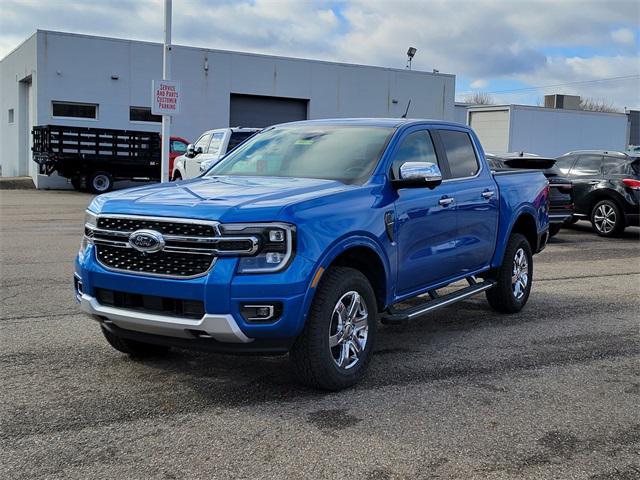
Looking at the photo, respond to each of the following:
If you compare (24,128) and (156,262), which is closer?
(156,262)

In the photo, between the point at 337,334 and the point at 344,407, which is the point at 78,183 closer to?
the point at 337,334

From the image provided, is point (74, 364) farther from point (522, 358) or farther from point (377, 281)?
point (522, 358)

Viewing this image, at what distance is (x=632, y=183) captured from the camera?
569 inches

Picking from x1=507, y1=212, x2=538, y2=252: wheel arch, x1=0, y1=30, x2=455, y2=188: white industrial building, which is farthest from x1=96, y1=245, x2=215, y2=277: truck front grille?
x1=0, y1=30, x2=455, y2=188: white industrial building

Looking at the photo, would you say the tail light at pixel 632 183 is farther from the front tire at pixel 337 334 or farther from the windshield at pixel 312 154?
the front tire at pixel 337 334

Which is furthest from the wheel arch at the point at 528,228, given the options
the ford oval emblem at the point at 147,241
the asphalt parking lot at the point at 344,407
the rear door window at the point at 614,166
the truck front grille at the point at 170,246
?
the rear door window at the point at 614,166

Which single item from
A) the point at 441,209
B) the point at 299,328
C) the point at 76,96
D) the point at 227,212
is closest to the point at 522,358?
the point at 441,209

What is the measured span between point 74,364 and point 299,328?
78.5 inches

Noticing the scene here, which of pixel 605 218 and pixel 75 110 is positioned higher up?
pixel 75 110

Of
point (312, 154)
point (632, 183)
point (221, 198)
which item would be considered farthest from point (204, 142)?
point (221, 198)

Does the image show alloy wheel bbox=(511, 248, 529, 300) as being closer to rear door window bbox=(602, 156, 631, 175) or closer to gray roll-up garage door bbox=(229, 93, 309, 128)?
rear door window bbox=(602, 156, 631, 175)

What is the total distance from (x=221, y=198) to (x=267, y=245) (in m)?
0.53

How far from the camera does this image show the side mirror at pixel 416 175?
203 inches

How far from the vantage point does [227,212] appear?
13.9 ft
